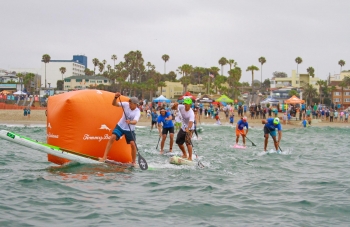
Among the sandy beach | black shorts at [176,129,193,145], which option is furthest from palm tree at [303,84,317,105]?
black shorts at [176,129,193,145]

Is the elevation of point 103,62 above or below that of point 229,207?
above

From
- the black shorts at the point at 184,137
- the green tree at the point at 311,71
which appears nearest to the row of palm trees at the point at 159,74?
the green tree at the point at 311,71

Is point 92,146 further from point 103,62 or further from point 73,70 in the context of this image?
point 73,70

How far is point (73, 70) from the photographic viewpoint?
125062 mm

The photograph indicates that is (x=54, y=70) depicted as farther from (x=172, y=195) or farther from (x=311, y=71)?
(x=172, y=195)

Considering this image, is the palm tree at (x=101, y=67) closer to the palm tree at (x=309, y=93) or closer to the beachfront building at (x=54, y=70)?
the beachfront building at (x=54, y=70)

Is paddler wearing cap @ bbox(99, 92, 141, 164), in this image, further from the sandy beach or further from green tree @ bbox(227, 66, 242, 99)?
green tree @ bbox(227, 66, 242, 99)

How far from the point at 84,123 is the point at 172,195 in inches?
136

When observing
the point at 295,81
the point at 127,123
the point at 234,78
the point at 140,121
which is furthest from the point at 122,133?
the point at 295,81

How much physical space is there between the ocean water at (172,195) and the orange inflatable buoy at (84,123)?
0.58m

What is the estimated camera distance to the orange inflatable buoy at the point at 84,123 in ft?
34.9

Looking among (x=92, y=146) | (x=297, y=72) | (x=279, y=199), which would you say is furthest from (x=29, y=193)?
(x=297, y=72)

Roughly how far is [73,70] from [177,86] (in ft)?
142

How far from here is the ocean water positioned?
22.1ft
